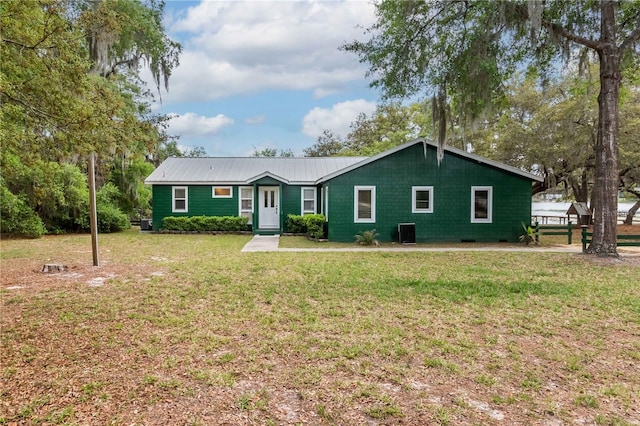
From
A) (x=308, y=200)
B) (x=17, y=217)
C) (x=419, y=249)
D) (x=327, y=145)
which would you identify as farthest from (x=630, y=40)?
(x=327, y=145)

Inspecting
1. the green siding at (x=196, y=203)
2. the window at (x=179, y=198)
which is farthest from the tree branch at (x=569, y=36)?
the window at (x=179, y=198)

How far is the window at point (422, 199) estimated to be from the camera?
13617mm

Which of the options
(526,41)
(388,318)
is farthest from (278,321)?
(526,41)

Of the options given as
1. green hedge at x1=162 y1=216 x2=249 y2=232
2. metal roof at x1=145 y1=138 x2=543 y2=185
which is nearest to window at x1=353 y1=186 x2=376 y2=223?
metal roof at x1=145 y1=138 x2=543 y2=185

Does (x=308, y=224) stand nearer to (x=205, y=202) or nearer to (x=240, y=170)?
(x=205, y=202)

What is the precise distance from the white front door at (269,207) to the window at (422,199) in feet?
21.2

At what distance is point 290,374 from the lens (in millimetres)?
3299

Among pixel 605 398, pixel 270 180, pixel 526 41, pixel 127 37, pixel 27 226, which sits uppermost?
pixel 526 41

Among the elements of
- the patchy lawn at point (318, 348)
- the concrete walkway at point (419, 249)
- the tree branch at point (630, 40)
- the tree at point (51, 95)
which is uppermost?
the tree branch at point (630, 40)

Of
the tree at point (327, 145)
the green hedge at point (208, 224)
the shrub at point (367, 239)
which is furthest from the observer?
the tree at point (327, 145)

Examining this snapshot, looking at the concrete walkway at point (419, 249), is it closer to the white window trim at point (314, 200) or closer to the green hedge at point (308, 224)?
the green hedge at point (308, 224)

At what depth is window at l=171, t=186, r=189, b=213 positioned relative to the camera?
57.9 ft

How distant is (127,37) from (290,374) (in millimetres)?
8661

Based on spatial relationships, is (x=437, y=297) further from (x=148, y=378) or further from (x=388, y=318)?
(x=148, y=378)
